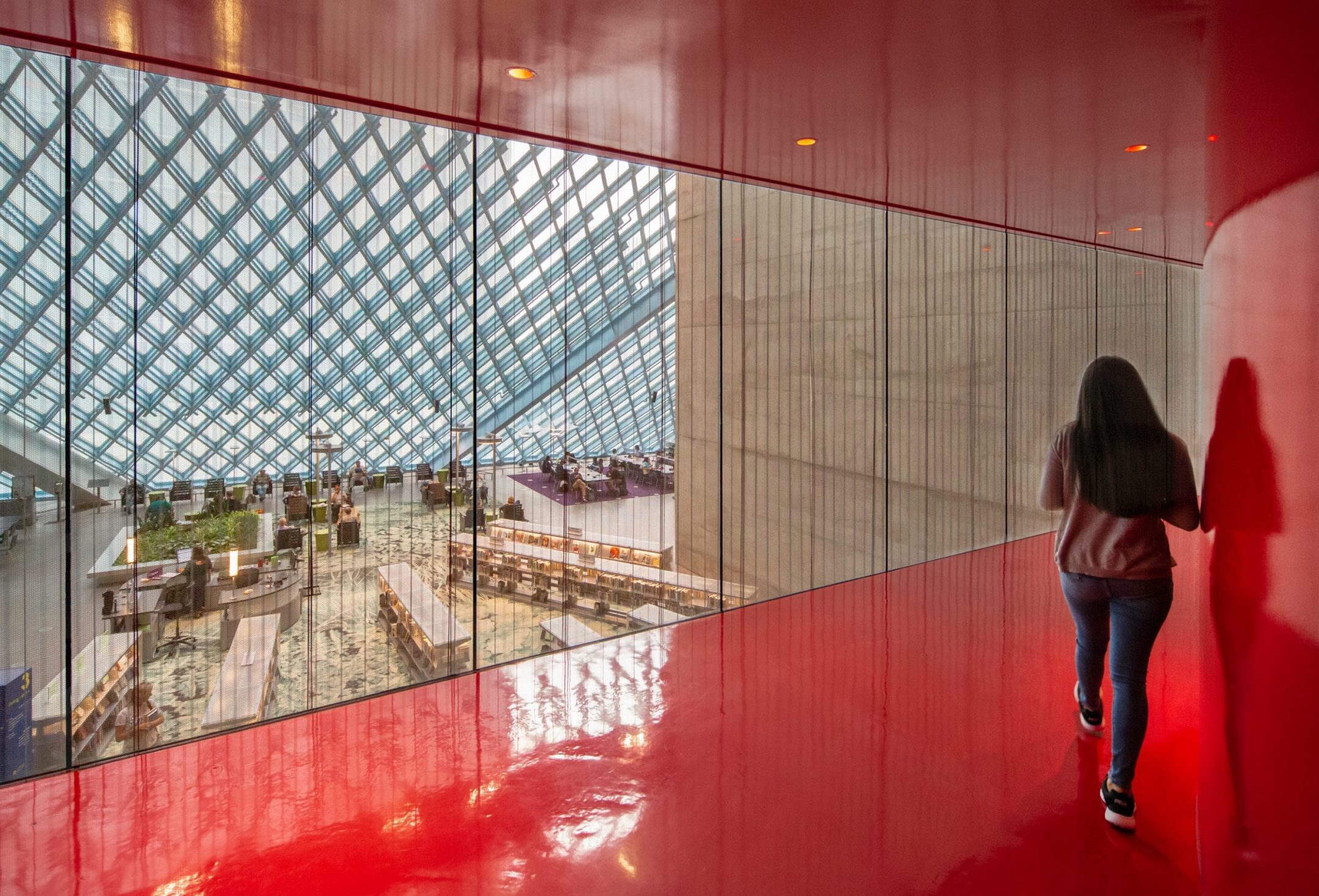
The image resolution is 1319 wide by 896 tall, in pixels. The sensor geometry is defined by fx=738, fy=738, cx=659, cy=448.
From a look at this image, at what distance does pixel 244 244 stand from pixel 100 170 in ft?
1.83

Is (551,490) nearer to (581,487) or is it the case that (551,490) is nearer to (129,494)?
(581,487)

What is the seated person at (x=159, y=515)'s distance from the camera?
123 inches

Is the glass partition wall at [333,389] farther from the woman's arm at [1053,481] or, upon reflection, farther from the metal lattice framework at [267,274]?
the woman's arm at [1053,481]

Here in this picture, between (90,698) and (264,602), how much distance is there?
74cm

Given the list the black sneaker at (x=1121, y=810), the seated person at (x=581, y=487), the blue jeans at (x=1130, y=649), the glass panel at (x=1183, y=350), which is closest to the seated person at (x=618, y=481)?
the seated person at (x=581, y=487)

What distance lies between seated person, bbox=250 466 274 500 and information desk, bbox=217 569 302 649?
0.38 m

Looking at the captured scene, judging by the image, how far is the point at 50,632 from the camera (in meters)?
2.86

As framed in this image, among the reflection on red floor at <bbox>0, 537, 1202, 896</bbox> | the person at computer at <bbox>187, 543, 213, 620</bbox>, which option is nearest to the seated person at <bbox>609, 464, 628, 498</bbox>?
the reflection on red floor at <bbox>0, 537, 1202, 896</bbox>

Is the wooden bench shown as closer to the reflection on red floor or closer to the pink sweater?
the reflection on red floor

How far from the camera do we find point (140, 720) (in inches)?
117

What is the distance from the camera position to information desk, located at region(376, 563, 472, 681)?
11.9ft

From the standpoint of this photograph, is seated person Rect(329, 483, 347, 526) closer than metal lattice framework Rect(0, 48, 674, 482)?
No

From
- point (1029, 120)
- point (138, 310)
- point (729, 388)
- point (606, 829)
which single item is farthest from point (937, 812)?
point (729, 388)

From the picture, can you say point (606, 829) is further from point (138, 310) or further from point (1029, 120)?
point (1029, 120)
